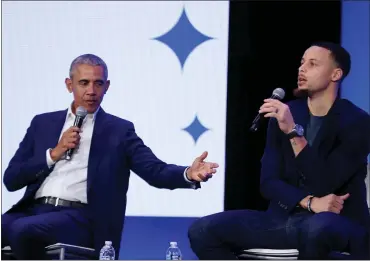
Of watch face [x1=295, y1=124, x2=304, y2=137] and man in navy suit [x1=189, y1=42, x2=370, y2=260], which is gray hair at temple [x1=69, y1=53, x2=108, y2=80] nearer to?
man in navy suit [x1=189, y1=42, x2=370, y2=260]

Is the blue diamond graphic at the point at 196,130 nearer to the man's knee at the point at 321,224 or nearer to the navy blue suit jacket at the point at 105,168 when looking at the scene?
the navy blue suit jacket at the point at 105,168

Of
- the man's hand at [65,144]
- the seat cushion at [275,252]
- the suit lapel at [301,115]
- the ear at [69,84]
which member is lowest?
the seat cushion at [275,252]

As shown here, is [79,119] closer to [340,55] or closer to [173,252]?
[173,252]

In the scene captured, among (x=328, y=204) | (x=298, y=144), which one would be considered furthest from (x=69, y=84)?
(x=328, y=204)

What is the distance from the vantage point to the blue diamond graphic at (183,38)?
4793 mm

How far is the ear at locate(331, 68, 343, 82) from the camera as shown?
173 inches

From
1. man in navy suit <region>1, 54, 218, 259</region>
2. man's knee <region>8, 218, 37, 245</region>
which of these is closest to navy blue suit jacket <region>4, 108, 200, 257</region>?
man in navy suit <region>1, 54, 218, 259</region>

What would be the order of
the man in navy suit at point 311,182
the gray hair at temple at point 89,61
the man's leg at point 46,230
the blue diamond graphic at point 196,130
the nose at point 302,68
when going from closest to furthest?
the man in navy suit at point 311,182 < the man's leg at point 46,230 < the nose at point 302,68 < the gray hair at temple at point 89,61 < the blue diamond graphic at point 196,130

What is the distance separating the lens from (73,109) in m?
4.54

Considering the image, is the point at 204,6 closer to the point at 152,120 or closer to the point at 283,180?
the point at 152,120

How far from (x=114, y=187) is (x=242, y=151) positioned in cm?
76

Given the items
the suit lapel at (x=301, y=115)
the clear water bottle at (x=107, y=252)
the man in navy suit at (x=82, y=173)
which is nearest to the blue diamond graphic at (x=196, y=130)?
the man in navy suit at (x=82, y=173)

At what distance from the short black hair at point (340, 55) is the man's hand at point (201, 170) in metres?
0.92

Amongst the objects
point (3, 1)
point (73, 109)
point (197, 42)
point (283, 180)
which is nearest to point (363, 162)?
point (283, 180)
